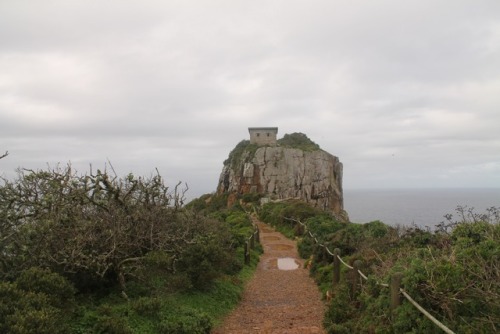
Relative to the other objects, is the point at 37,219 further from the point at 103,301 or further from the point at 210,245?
the point at 210,245

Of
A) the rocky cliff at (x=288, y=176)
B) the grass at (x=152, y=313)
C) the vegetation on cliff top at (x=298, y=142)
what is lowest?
the grass at (x=152, y=313)

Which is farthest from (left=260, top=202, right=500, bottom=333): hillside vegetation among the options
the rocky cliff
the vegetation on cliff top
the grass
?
the vegetation on cliff top

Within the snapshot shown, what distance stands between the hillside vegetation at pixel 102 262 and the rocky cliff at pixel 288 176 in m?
40.5

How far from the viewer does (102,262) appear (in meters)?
8.77

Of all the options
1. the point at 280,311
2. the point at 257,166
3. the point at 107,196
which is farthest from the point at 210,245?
the point at 257,166

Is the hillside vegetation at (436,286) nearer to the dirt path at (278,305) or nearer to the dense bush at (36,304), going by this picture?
the dirt path at (278,305)

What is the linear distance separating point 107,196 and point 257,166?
145ft

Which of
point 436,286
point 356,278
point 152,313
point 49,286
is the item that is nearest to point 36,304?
point 49,286

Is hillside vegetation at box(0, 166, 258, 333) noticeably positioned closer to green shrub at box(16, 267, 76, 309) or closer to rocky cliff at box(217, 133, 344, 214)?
green shrub at box(16, 267, 76, 309)

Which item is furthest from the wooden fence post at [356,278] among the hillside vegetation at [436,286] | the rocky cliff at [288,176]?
the rocky cliff at [288,176]

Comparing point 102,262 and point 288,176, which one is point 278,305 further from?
point 288,176

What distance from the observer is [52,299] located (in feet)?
22.2

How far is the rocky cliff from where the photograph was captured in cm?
5388

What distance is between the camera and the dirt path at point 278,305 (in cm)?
893
